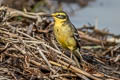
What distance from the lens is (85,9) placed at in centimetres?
1052

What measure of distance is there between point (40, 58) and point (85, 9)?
5.96m

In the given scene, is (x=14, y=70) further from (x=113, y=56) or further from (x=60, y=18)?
(x=113, y=56)

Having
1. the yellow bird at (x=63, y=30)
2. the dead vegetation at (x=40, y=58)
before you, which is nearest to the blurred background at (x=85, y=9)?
the dead vegetation at (x=40, y=58)

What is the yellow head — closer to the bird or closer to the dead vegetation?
the bird

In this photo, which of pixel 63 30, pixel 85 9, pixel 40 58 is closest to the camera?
pixel 40 58

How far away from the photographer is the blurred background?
8883 millimetres

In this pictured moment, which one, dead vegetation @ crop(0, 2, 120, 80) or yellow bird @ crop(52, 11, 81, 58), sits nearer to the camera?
dead vegetation @ crop(0, 2, 120, 80)

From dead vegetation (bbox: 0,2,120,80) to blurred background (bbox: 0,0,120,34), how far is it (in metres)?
2.60

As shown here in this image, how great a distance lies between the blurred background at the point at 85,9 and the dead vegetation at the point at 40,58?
103 inches

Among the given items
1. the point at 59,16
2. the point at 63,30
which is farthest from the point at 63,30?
the point at 59,16

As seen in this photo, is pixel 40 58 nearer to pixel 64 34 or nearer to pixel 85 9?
pixel 64 34

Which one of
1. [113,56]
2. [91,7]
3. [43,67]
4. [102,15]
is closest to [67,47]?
[43,67]

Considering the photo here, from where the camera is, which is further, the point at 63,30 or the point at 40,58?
the point at 63,30

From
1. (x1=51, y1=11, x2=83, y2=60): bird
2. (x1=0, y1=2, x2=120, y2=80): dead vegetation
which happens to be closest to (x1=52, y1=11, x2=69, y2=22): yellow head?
(x1=51, y1=11, x2=83, y2=60): bird
